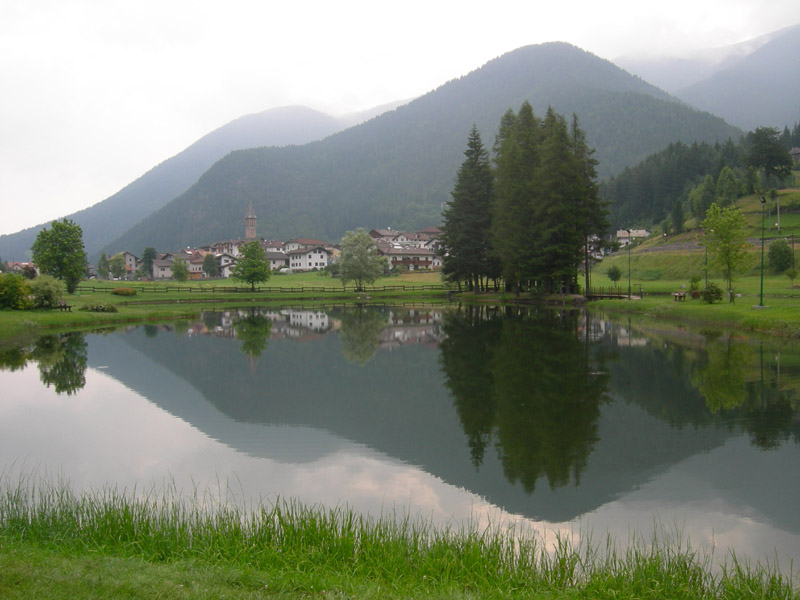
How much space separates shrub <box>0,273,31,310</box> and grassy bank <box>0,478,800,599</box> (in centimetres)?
4641

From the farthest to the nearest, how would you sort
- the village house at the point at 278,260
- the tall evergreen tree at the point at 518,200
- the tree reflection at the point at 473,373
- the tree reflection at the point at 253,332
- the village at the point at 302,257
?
the village house at the point at 278,260
the village at the point at 302,257
the tall evergreen tree at the point at 518,200
the tree reflection at the point at 253,332
the tree reflection at the point at 473,373

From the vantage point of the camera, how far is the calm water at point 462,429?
10.9m

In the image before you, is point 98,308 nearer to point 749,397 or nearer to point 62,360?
point 62,360

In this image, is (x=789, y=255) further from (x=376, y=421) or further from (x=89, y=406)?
(x=89, y=406)

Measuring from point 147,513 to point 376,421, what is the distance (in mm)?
8765

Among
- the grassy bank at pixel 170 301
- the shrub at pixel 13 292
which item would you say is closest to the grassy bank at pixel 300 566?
the grassy bank at pixel 170 301

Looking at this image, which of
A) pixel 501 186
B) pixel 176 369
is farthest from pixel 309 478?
pixel 501 186

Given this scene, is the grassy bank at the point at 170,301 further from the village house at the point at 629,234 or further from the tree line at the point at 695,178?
the village house at the point at 629,234

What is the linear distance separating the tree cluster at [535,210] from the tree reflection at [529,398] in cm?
2034

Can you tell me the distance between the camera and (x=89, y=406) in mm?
20594

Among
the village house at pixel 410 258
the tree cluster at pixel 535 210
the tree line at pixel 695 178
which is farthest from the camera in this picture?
the village house at pixel 410 258

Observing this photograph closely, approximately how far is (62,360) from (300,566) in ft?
92.2

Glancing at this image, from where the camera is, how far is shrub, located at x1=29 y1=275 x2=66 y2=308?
49531 millimetres

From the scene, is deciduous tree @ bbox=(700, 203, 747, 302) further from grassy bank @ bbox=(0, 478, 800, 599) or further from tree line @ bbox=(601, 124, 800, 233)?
tree line @ bbox=(601, 124, 800, 233)
